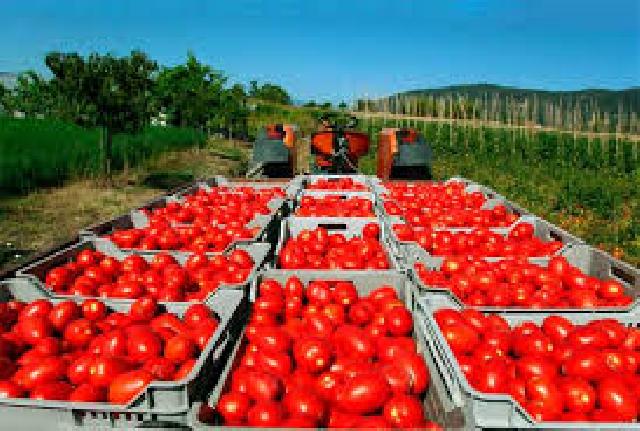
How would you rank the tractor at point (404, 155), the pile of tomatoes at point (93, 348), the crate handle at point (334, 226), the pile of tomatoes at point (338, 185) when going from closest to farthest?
the pile of tomatoes at point (93, 348) < the crate handle at point (334, 226) < the pile of tomatoes at point (338, 185) < the tractor at point (404, 155)

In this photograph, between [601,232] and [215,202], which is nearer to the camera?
[215,202]

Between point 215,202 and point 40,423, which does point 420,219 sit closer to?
point 215,202

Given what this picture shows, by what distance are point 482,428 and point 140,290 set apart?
2.63 meters

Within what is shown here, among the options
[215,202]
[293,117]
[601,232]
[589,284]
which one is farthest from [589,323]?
[293,117]

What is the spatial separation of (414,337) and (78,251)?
9.49ft

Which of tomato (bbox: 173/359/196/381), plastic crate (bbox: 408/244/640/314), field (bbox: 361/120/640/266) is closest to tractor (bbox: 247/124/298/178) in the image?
field (bbox: 361/120/640/266)

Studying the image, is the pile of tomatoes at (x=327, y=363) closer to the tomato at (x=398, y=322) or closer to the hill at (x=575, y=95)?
the tomato at (x=398, y=322)

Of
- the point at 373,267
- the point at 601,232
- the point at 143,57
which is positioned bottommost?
the point at 601,232

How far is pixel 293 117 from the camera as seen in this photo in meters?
49.3

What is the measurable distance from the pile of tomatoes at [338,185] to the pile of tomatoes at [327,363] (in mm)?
4665

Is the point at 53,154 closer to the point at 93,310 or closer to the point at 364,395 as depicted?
the point at 93,310

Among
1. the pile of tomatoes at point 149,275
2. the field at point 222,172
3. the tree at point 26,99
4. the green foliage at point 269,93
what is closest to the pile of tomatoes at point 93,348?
the pile of tomatoes at point 149,275

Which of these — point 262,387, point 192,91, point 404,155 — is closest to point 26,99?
point 192,91

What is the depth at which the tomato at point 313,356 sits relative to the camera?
294 centimetres
